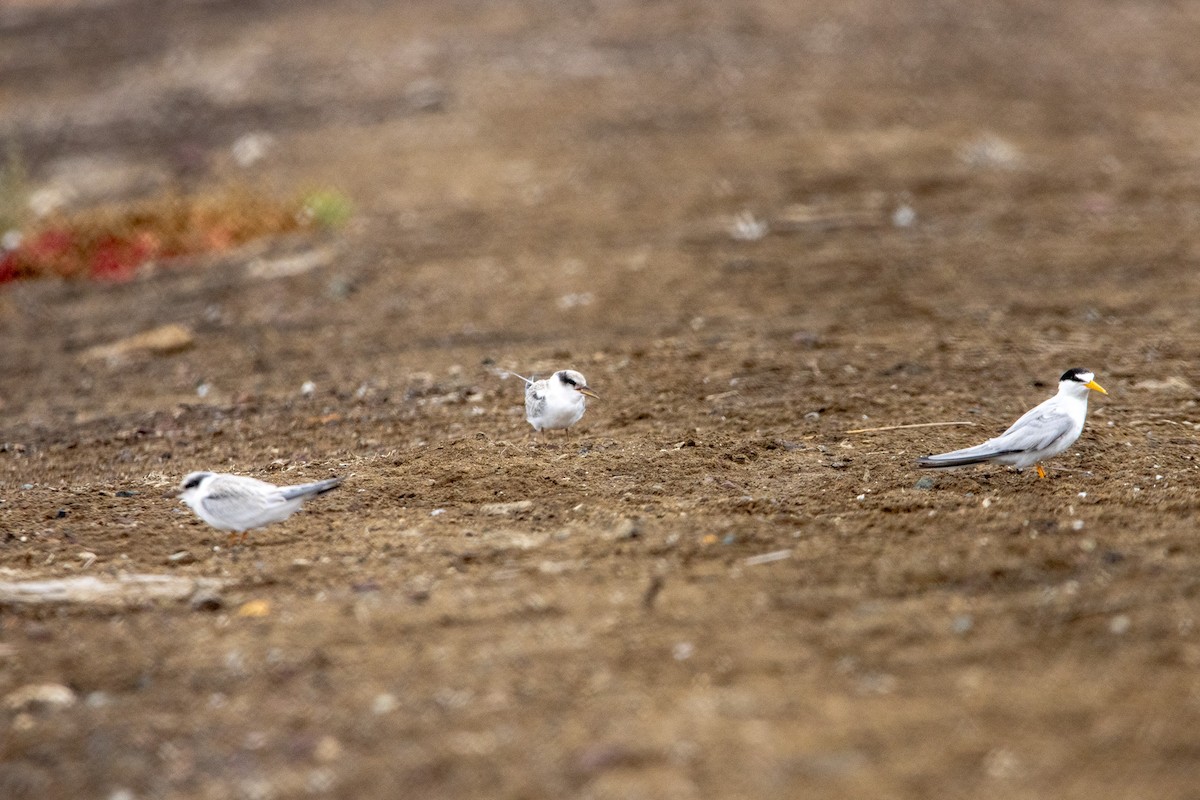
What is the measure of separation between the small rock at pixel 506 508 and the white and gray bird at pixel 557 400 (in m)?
0.75

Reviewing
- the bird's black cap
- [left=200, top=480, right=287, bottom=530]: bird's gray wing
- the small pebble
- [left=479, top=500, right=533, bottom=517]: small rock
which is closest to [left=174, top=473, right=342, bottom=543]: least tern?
[left=200, top=480, right=287, bottom=530]: bird's gray wing

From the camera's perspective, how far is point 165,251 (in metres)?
11.4

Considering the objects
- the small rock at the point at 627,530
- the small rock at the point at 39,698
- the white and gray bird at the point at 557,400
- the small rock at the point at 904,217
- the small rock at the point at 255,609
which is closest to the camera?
the small rock at the point at 39,698

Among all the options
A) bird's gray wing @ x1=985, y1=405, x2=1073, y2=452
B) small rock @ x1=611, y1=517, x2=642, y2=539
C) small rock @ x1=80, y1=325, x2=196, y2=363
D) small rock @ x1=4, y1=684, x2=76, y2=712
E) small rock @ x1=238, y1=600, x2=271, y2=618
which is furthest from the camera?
small rock @ x1=80, y1=325, x2=196, y2=363

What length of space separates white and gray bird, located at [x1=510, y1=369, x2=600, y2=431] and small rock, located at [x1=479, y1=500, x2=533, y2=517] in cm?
75

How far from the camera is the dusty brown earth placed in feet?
13.2

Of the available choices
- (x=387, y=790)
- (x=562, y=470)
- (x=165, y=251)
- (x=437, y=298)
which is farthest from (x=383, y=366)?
(x=387, y=790)

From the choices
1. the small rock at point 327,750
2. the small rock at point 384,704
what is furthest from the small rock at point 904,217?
the small rock at point 327,750

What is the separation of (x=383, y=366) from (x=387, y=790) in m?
4.82

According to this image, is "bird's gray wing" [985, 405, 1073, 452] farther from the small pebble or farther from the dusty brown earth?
the small pebble

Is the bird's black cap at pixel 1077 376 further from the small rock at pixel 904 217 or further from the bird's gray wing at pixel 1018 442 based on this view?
the small rock at pixel 904 217

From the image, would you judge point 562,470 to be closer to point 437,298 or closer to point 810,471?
point 810,471

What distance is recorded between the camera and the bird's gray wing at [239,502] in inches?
213

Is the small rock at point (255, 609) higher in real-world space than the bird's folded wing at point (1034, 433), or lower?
lower
